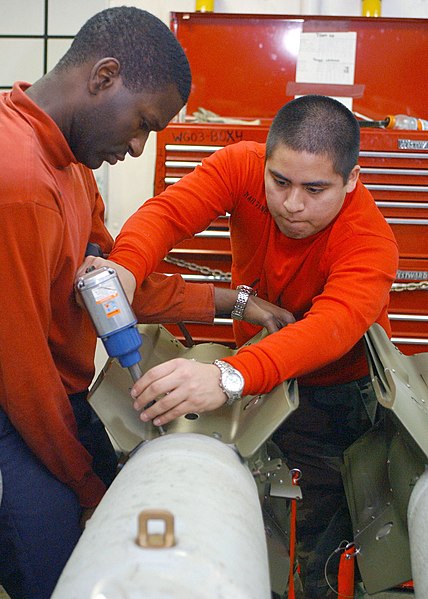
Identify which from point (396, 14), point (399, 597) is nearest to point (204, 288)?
point (399, 597)

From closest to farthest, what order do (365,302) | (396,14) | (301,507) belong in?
(365,302) → (301,507) → (396,14)

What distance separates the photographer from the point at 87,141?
3.28 feet

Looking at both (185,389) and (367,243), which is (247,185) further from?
(185,389)

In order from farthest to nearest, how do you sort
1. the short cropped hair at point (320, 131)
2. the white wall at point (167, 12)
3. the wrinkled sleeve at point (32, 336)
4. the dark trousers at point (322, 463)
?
the white wall at point (167, 12)
the dark trousers at point (322, 463)
the short cropped hair at point (320, 131)
the wrinkled sleeve at point (32, 336)

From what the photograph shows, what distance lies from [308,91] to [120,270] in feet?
5.26

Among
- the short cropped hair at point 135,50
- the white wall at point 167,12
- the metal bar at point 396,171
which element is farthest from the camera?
the white wall at point 167,12

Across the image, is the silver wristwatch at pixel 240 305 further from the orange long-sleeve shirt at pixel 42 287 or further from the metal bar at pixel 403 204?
the metal bar at pixel 403 204

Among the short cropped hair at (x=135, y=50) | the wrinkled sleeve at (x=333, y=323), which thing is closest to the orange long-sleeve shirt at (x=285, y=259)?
the wrinkled sleeve at (x=333, y=323)

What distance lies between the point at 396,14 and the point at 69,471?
2147 mm

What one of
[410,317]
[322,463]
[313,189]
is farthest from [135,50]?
[410,317]

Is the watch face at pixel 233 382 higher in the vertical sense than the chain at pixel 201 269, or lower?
higher

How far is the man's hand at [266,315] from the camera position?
4.11 feet

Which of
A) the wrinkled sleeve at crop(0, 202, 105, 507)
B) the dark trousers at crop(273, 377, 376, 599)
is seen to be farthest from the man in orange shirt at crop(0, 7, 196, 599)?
the dark trousers at crop(273, 377, 376, 599)

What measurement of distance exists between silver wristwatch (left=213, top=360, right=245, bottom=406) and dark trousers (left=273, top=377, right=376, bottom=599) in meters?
0.51
